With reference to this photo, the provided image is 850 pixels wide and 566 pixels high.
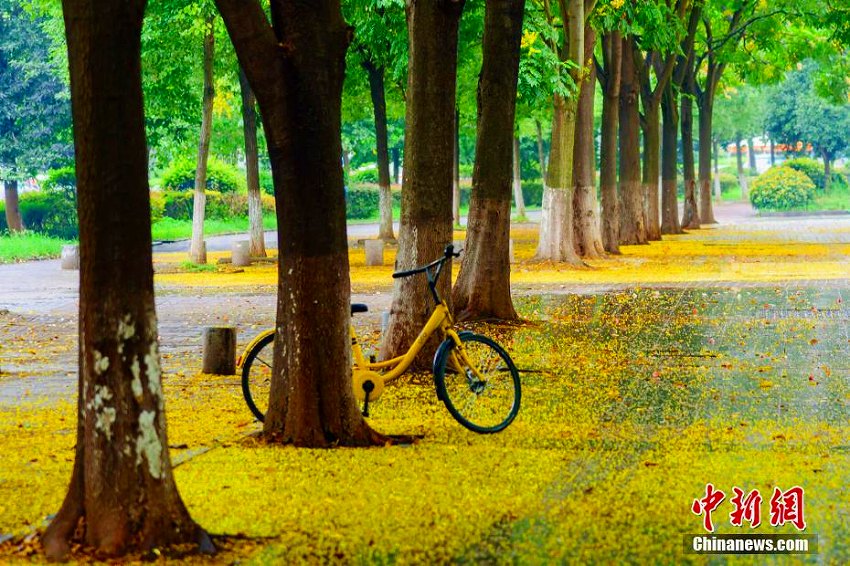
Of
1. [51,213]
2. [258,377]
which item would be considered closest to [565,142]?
[258,377]

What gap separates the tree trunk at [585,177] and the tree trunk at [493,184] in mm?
12124

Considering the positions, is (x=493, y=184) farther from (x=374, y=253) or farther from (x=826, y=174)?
(x=826, y=174)

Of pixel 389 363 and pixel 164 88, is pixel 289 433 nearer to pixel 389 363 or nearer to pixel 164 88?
pixel 389 363

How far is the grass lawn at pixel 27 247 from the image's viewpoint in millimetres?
39344

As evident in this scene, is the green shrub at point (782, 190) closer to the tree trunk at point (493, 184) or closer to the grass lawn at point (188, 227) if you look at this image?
the grass lawn at point (188, 227)

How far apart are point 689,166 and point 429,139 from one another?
38.5 metres

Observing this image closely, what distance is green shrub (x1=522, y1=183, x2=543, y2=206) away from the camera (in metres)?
84.2

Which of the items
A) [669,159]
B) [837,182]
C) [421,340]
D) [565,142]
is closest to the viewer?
[421,340]

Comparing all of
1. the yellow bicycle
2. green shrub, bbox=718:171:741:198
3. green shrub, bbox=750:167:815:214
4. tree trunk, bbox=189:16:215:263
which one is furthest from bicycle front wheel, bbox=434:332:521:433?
green shrub, bbox=718:171:741:198

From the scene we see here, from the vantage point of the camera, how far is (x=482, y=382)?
35.6 feet

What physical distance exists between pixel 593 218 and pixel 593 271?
3.35m

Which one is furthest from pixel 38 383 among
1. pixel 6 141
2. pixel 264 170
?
pixel 264 170

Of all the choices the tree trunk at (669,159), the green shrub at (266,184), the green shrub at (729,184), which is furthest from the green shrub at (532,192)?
the tree trunk at (669,159)

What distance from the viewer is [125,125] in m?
7.13
